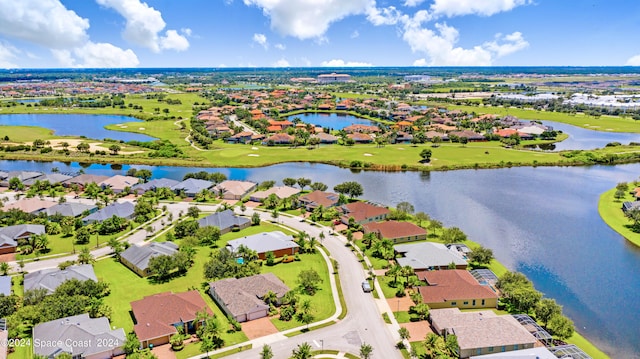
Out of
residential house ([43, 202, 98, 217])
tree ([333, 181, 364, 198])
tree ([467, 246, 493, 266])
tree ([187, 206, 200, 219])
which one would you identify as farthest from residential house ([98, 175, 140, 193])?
tree ([467, 246, 493, 266])

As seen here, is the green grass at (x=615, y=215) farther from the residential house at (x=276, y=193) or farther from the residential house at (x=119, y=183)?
→ the residential house at (x=119, y=183)

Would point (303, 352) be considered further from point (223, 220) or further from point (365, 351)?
point (223, 220)

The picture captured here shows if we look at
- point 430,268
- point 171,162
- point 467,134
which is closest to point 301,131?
point 171,162

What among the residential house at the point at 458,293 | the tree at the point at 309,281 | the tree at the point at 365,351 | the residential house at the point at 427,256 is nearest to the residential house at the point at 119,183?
the tree at the point at 309,281

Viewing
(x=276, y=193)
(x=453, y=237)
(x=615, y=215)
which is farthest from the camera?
(x=276, y=193)

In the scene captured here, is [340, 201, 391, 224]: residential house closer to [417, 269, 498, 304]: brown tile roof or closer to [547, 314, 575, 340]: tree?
[417, 269, 498, 304]: brown tile roof

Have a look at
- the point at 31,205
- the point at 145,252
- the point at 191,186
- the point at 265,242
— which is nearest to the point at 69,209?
the point at 31,205
